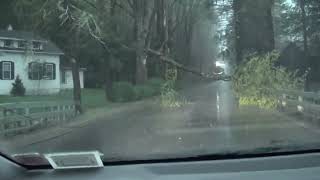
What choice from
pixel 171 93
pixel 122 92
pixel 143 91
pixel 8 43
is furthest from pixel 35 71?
pixel 171 93

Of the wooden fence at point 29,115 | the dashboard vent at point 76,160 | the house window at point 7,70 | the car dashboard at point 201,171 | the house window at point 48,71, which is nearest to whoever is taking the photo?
the car dashboard at point 201,171

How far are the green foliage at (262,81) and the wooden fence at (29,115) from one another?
127cm

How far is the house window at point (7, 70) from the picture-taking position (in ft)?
11.7

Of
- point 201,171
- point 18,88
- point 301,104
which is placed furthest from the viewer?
point 301,104

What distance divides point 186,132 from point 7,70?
155 centimetres

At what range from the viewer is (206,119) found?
4.75m

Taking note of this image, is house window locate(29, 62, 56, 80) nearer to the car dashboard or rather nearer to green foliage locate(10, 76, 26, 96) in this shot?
green foliage locate(10, 76, 26, 96)

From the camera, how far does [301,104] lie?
442cm

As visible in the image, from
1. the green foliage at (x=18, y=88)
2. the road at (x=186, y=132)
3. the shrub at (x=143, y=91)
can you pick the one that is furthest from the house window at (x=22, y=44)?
the shrub at (x=143, y=91)

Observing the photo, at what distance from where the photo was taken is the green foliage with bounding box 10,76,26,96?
3773mm

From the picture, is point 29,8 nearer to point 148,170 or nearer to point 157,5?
point 157,5

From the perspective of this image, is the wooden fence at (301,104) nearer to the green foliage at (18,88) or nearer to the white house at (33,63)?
the white house at (33,63)

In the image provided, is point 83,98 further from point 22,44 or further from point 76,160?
Result: point 76,160

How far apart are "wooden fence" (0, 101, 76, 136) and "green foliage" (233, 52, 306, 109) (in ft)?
4.16
